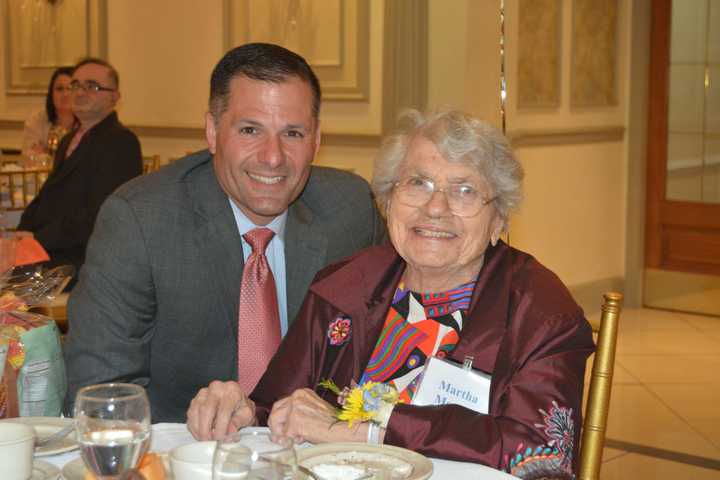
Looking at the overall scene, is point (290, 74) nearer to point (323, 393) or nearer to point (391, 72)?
point (323, 393)

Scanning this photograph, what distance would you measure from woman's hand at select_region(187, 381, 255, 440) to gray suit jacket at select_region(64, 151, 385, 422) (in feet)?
1.46

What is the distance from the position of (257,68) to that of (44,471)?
4.13 feet

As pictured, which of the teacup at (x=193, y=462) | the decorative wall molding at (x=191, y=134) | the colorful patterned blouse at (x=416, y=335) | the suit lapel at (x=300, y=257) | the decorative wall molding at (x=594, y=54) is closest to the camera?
the teacup at (x=193, y=462)

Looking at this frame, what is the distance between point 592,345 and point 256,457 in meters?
1.17

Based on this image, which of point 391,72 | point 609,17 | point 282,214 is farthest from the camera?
point 609,17

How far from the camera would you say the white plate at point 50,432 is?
1756 mm

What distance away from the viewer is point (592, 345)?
220 centimetres

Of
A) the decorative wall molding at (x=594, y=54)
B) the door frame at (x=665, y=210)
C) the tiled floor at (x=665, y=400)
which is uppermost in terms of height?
the decorative wall molding at (x=594, y=54)

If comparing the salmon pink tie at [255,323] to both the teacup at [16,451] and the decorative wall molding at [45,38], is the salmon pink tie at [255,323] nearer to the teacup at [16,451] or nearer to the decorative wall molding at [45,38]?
the teacup at [16,451]

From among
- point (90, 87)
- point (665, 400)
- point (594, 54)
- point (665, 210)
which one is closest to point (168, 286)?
point (90, 87)

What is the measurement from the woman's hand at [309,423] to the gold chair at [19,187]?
403 cm

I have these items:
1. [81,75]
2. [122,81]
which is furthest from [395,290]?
[122,81]

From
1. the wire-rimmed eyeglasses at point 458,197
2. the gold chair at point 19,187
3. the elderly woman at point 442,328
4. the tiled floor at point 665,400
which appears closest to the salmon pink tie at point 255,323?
the elderly woman at point 442,328

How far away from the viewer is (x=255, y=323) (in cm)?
268
